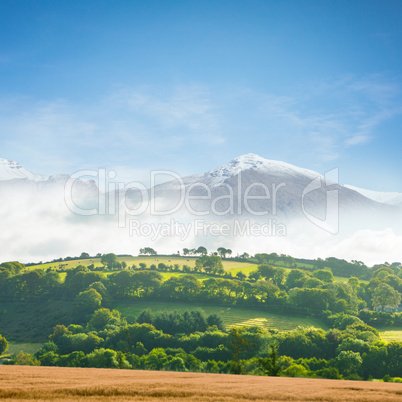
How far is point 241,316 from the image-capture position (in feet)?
447

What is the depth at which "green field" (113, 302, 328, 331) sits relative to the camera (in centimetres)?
12875

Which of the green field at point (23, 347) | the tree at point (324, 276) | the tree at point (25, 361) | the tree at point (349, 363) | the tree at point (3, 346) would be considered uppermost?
the tree at point (324, 276)

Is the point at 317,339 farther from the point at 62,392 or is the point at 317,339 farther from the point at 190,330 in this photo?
the point at 62,392

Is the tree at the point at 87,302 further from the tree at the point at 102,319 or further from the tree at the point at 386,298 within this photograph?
the tree at the point at 386,298

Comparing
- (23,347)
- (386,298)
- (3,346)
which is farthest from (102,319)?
(386,298)

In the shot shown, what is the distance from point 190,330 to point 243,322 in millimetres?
20461

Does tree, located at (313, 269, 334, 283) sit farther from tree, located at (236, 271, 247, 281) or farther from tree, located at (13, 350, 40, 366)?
tree, located at (13, 350, 40, 366)

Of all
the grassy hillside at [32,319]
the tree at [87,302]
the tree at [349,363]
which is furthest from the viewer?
the tree at [87,302]

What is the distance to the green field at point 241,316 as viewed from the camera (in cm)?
12875

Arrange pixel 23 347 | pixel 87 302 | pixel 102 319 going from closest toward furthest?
pixel 23 347, pixel 102 319, pixel 87 302

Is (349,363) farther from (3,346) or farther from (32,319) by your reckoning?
(32,319)

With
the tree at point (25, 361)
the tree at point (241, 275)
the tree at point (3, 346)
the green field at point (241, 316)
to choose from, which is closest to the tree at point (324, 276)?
the tree at point (241, 275)

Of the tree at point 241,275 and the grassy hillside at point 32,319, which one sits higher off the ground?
the tree at point 241,275

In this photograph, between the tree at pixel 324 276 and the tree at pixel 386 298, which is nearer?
the tree at pixel 386 298
